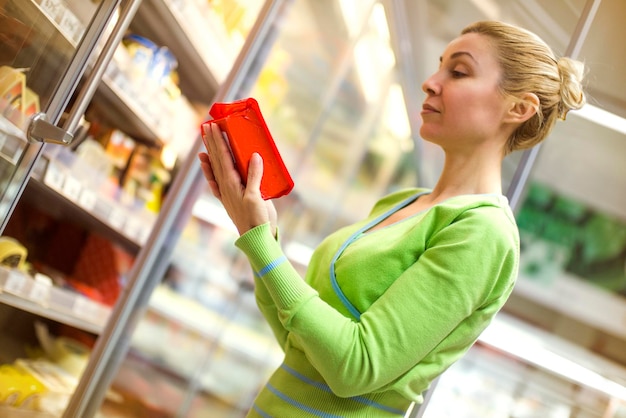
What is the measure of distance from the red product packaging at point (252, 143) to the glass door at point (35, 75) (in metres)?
0.42

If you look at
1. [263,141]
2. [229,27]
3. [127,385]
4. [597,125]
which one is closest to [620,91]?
[597,125]

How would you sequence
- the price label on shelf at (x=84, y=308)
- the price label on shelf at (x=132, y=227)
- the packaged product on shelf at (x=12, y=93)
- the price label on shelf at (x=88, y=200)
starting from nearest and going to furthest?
the packaged product on shelf at (x=12, y=93) → the price label on shelf at (x=88, y=200) → the price label on shelf at (x=84, y=308) → the price label on shelf at (x=132, y=227)

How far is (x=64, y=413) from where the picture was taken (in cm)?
229

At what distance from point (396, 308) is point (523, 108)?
510 millimetres

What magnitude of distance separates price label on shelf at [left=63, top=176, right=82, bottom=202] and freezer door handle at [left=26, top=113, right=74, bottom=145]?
2.64ft

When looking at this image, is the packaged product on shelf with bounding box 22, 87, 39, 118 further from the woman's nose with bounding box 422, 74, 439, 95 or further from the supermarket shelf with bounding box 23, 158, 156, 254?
the woman's nose with bounding box 422, 74, 439, 95

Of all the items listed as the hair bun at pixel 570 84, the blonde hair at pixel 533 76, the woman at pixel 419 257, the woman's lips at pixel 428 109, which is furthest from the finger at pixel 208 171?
the hair bun at pixel 570 84

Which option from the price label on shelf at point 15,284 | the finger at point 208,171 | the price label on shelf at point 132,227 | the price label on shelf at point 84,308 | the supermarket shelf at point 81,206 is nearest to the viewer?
the finger at point 208,171

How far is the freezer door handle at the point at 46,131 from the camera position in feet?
4.94

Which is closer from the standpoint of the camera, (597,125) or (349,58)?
(597,125)

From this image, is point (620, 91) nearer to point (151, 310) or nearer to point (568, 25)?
point (568, 25)

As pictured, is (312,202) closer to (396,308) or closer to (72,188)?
(72,188)

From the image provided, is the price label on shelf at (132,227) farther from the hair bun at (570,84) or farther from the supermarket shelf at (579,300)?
the hair bun at (570,84)

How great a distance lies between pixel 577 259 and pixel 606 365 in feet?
1.44
